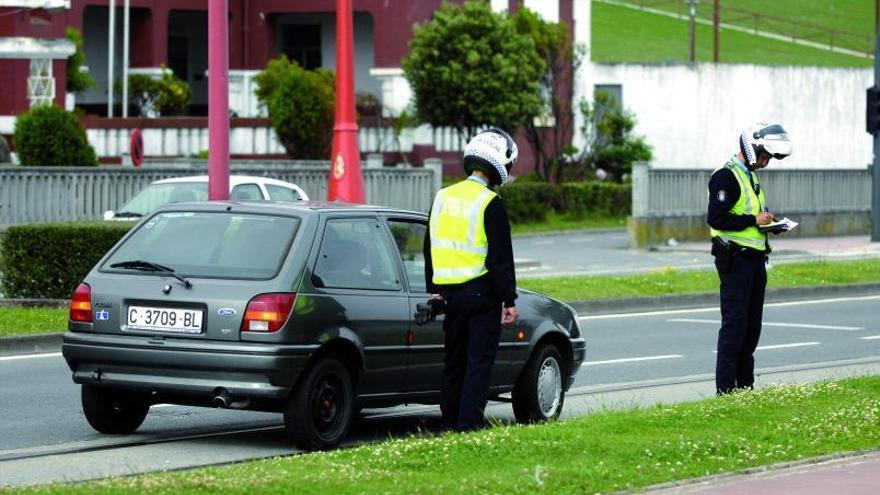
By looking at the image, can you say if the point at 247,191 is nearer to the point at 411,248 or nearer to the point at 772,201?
the point at 411,248

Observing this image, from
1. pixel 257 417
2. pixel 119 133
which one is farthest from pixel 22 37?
pixel 257 417

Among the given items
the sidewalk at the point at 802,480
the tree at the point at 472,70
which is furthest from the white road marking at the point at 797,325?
the tree at the point at 472,70

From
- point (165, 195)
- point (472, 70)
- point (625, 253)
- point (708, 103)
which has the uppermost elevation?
point (472, 70)

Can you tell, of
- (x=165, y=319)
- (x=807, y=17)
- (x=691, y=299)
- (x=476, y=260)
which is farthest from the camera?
(x=807, y=17)

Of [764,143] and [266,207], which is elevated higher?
[764,143]

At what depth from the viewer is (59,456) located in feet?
36.5

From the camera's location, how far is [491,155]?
10.9 meters

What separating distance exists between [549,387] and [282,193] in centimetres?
1256

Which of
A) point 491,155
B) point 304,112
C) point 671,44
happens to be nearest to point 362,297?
point 491,155

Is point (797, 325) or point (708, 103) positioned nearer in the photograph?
point (797, 325)

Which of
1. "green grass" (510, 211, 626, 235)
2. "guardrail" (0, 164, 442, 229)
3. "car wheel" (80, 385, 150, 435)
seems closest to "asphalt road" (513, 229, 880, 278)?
"green grass" (510, 211, 626, 235)

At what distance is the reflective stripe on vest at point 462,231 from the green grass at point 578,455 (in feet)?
2.98

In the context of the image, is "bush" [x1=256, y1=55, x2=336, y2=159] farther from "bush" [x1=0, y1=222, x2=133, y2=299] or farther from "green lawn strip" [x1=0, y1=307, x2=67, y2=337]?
"green lawn strip" [x1=0, y1=307, x2=67, y2=337]

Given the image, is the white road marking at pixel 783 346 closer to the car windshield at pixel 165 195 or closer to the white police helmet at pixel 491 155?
the car windshield at pixel 165 195
